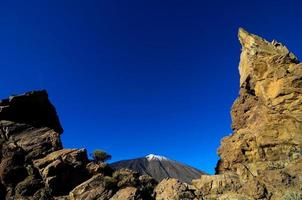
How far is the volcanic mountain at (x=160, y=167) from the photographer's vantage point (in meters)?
94.4

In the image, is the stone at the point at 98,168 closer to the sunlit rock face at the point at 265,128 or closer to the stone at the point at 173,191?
the stone at the point at 173,191

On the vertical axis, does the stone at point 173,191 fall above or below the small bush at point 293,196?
above

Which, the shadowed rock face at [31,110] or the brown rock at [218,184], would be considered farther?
the shadowed rock face at [31,110]

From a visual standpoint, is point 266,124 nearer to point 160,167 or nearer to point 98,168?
point 98,168

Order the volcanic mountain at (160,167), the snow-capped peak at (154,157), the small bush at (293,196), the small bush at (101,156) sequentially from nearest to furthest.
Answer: the small bush at (293,196), the small bush at (101,156), the volcanic mountain at (160,167), the snow-capped peak at (154,157)

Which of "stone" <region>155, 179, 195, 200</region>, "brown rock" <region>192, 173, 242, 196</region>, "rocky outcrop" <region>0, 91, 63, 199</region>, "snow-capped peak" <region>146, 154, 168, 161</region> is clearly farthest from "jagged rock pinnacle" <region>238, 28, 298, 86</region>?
"snow-capped peak" <region>146, 154, 168, 161</region>

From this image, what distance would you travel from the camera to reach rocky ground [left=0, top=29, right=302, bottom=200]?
106 ft

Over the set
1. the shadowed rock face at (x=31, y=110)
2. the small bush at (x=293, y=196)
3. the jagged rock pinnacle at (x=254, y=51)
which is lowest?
the small bush at (x=293, y=196)

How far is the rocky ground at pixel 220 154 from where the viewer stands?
3244 cm

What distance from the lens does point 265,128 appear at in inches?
1519

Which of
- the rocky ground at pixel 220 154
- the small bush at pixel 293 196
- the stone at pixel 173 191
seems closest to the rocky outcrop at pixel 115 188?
the rocky ground at pixel 220 154

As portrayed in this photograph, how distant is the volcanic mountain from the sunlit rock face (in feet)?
162

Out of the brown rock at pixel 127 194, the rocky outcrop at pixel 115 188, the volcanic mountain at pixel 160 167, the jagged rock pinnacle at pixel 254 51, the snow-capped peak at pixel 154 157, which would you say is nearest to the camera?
the brown rock at pixel 127 194

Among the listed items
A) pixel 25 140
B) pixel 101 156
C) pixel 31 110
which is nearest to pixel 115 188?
pixel 101 156
